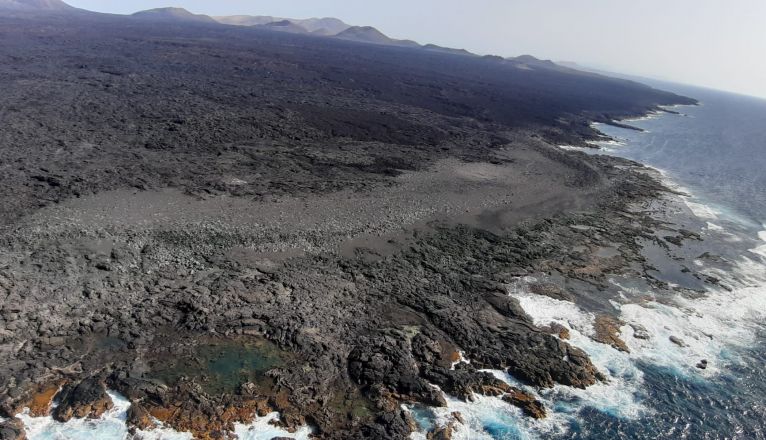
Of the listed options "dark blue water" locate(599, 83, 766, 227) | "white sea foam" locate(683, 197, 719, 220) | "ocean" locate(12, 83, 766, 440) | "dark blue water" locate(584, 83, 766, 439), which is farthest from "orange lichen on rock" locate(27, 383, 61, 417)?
"dark blue water" locate(599, 83, 766, 227)

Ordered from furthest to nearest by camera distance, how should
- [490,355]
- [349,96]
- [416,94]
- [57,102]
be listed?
[416,94], [349,96], [57,102], [490,355]

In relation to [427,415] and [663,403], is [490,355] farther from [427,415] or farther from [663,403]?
[663,403]

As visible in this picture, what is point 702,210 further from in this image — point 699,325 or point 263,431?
point 263,431

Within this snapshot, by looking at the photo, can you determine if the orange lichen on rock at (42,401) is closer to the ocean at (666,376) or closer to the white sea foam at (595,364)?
the ocean at (666,376)

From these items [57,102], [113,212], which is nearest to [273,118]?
[57,102]

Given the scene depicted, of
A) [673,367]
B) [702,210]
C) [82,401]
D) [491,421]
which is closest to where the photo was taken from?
[82,401]

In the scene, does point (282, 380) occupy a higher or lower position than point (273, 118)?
lower

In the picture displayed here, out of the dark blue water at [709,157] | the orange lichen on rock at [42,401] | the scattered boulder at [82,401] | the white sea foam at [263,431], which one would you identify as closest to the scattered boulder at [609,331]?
the white sea foam at [263,431]

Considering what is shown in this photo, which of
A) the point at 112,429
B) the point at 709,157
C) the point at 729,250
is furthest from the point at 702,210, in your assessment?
the point at 112,429
